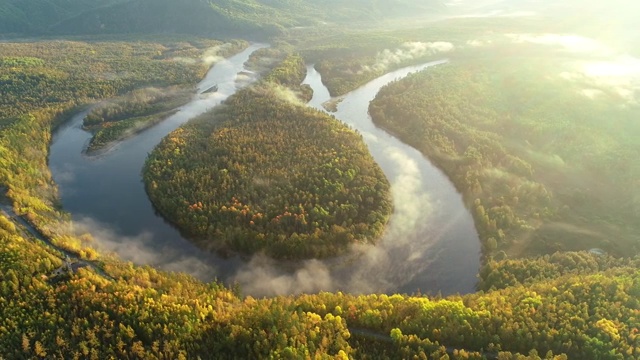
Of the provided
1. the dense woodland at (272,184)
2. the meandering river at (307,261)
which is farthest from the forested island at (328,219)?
the meandering river at (307,261)

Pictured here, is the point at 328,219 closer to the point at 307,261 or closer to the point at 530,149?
the point at 307,261

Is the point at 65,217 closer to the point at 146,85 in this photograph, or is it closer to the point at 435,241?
the point at 435,241

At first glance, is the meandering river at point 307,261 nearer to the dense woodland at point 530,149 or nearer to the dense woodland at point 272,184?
the dense woodland at point 272,184

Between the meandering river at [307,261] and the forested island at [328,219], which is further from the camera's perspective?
the meandering river at [307,261]

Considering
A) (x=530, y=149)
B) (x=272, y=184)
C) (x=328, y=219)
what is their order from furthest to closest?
(x=530, y=149) → (x=272, y=184) → (x=328, y=219)

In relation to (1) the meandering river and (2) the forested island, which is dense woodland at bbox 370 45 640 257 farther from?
(1) the meandering river

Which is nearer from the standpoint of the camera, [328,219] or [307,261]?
[307,261]

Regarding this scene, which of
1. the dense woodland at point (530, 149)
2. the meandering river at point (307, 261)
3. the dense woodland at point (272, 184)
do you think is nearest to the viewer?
the meandering river at point (307, 261)

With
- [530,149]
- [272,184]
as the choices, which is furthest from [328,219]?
[530,149]

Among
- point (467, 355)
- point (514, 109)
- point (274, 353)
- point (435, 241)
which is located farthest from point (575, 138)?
point (274, 353)
